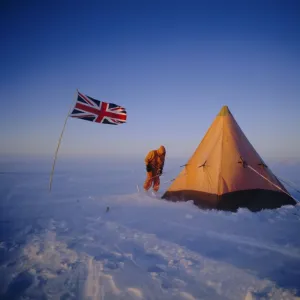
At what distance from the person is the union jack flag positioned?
2.03 meters

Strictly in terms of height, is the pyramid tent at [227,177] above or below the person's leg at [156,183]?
above

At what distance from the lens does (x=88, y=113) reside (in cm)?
802

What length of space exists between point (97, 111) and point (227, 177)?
18.0ft

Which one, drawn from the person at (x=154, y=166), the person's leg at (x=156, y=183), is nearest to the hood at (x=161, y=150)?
the person at (x=154, y=166)

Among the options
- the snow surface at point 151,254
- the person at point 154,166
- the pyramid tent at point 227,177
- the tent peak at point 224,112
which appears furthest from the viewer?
the person at point 154,166

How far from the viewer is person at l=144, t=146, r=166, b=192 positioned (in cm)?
941

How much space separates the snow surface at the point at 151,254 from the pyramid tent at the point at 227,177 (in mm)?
443

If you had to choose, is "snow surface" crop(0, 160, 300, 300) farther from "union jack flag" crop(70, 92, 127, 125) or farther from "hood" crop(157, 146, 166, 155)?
"union jack flag" crop(70, 92, 127, 125)

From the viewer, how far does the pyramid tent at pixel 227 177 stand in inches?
258

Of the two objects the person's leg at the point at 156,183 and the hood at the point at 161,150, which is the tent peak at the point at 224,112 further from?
the person's leg at the point at 156,183

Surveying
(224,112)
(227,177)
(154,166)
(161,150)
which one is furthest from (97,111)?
(227,177)

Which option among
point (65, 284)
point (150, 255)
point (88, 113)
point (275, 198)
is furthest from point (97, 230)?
point (275, 198)

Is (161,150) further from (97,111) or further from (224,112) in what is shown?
(97,111)

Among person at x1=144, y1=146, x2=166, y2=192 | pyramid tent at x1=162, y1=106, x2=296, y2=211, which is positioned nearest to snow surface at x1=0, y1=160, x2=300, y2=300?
pyramid tent at x1=162, y1=106, x2=296, y2=211
